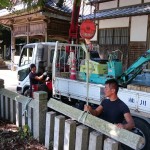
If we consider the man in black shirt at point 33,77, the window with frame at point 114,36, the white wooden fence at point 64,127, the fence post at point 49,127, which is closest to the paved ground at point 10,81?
the man in black shirt at point 33,77

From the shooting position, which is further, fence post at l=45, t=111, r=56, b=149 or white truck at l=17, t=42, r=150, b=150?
white truck at l=17, t=42, r=150, b=150

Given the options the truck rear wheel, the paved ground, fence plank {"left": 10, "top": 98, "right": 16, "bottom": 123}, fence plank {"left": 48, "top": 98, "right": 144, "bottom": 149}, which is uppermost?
fence plank {"left": 48, "top": 98, "right": 144, "bottom": 149}

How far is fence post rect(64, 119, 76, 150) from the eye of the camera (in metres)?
3.41

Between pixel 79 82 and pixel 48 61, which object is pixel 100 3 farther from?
pixel 79 82

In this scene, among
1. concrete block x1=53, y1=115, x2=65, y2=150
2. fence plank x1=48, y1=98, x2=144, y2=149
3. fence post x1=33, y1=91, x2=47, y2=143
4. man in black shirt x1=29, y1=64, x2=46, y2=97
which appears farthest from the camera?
man in black shirt x1=29, y1=64, x2=46, y2=97

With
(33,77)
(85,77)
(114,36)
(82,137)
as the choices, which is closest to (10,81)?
(114,36)

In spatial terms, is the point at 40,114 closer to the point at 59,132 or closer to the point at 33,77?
the point at 59,132

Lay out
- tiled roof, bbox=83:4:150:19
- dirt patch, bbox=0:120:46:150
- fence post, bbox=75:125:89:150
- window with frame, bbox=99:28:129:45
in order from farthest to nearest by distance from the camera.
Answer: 1. window with frame, bbox=99:28:129:45
2. tiled roof, bbox=83:4:150:19
3. dirt patch, bbox=0:120:46:150
4. fence post, bbox=75:125:89:150

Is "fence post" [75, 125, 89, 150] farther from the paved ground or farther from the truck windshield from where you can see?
the paved ground

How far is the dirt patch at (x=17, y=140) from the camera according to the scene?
393 cm

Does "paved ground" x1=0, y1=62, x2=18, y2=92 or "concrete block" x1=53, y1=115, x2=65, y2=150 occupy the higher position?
"concrete block" x1=53, y1=115, x2=65, y2=150

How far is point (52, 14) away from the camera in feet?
46.3

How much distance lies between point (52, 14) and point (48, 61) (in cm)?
653

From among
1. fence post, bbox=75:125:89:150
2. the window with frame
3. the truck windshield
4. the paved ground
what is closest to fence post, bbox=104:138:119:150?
fence post, bbox=75:125:89:150
